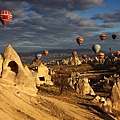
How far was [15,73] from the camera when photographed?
96.2ft

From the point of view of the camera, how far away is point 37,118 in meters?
24.0

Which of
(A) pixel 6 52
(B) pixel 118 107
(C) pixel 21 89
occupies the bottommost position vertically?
(B) pixel 118 107

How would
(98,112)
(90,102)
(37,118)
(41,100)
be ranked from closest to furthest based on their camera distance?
(37,118)
(41,100)
(98,112)
(90,102)

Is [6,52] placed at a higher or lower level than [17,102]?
higher

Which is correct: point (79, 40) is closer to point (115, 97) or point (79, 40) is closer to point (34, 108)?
point (115, 97)

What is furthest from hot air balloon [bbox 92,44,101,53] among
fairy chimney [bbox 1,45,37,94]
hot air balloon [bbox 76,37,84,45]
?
fairy chimney [bbox 1,45,37,94]

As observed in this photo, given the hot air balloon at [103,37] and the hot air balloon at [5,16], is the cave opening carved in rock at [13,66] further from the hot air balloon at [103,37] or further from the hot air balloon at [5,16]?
the hot air balloon at [103,37]

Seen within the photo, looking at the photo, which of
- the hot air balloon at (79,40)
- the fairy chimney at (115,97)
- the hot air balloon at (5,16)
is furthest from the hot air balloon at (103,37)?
the fairy chimney at (115,97)

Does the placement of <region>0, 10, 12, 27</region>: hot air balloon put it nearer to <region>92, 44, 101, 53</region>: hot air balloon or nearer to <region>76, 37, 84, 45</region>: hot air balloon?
<region>76, 37, 84, 45</region>: hot air balloon

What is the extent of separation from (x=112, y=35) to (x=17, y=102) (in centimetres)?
6882

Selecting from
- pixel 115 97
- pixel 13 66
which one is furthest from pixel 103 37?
pixel 13 66

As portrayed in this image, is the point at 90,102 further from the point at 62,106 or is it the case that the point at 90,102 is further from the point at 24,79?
the point at 24,79

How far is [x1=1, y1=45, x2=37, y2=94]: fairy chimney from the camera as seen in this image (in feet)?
94.4

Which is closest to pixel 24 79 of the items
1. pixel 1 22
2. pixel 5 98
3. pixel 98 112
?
pixel 5 98
